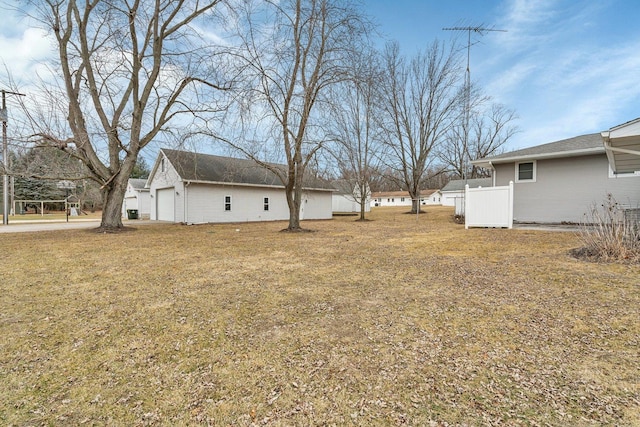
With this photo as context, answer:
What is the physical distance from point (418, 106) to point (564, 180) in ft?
54.2

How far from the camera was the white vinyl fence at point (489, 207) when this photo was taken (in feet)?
35.4

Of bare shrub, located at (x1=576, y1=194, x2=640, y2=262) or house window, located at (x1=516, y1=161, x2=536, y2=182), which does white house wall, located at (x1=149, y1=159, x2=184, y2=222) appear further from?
bare shrub, located at (x1=576, y1=194, x2=640, y2=262)

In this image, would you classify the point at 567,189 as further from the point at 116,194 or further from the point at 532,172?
the point at 116,194

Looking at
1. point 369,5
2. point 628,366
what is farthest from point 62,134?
point 628,366

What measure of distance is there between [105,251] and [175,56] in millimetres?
9552

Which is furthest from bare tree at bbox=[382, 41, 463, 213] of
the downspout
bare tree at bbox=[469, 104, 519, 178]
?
the downspout

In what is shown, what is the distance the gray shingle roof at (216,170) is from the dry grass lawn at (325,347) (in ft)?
34.2

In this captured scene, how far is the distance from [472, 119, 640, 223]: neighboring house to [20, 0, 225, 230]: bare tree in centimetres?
1290

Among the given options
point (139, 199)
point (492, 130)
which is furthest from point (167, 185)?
point (492, 130)

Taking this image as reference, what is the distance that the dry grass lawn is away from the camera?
1.82 metres

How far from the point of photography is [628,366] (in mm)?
2207

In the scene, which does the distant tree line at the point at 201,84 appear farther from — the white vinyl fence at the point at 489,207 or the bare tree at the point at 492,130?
the bare tree at the point at 492,130

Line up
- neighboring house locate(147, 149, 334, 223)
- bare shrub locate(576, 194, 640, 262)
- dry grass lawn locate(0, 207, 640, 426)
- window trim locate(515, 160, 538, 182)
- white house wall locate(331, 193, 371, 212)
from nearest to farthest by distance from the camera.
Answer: dry grass lawn locate(0, 207, 640, 426) < bare shrub locate(576, 194, 640, 262) < window trim locate(515, 160, 538, 182) < neighboring house locate(147, 149, 334, 223) < white house wall locate(331, 193, 371, 212)

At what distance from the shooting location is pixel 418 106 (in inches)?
1024
